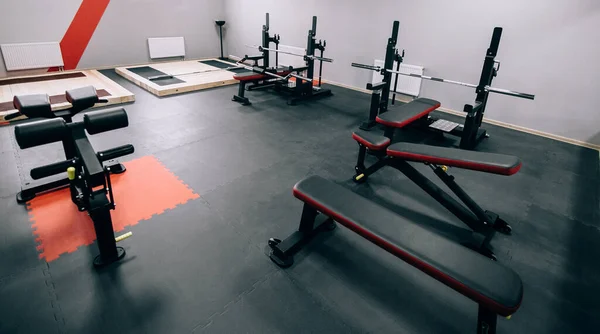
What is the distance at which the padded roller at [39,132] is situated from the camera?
1558 millimetres

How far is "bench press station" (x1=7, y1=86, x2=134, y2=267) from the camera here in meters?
1.62

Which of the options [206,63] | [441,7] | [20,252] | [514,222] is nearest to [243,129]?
[20,252]

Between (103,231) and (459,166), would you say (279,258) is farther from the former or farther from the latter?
(459,166)

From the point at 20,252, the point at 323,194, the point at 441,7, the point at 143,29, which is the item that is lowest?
the point at 20,252

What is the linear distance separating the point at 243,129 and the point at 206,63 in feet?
12.1

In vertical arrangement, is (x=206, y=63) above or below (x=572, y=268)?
above

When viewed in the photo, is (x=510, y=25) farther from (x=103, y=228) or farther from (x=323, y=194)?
(x=103, y=228)

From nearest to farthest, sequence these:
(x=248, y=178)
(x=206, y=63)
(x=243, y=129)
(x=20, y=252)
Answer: (x=20, y=252) → (x=248, y=178) → (x=243, y=129) → (x=206, y=63)

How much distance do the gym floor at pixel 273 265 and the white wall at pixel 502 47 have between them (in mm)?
787

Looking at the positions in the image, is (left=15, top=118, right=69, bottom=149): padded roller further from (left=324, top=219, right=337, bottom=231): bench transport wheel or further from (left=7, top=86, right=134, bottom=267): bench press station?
(left=324, top=219, right=337, bottom=231): bench transport wheel

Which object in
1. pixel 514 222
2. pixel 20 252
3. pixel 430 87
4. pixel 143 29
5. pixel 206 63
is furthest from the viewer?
pixel 206 63

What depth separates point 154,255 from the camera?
1894 millimetres

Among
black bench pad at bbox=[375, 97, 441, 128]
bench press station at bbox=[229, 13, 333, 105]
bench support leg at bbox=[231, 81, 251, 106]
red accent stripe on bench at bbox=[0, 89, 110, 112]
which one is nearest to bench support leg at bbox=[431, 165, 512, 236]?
black bench pad at bbox=[375, 97, 441, 128]

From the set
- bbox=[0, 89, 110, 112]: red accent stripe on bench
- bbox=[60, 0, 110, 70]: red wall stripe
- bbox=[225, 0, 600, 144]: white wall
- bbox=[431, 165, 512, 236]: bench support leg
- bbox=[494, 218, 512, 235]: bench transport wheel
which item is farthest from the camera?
bbox=[60, 0, 110, 70]: red wall stripe
